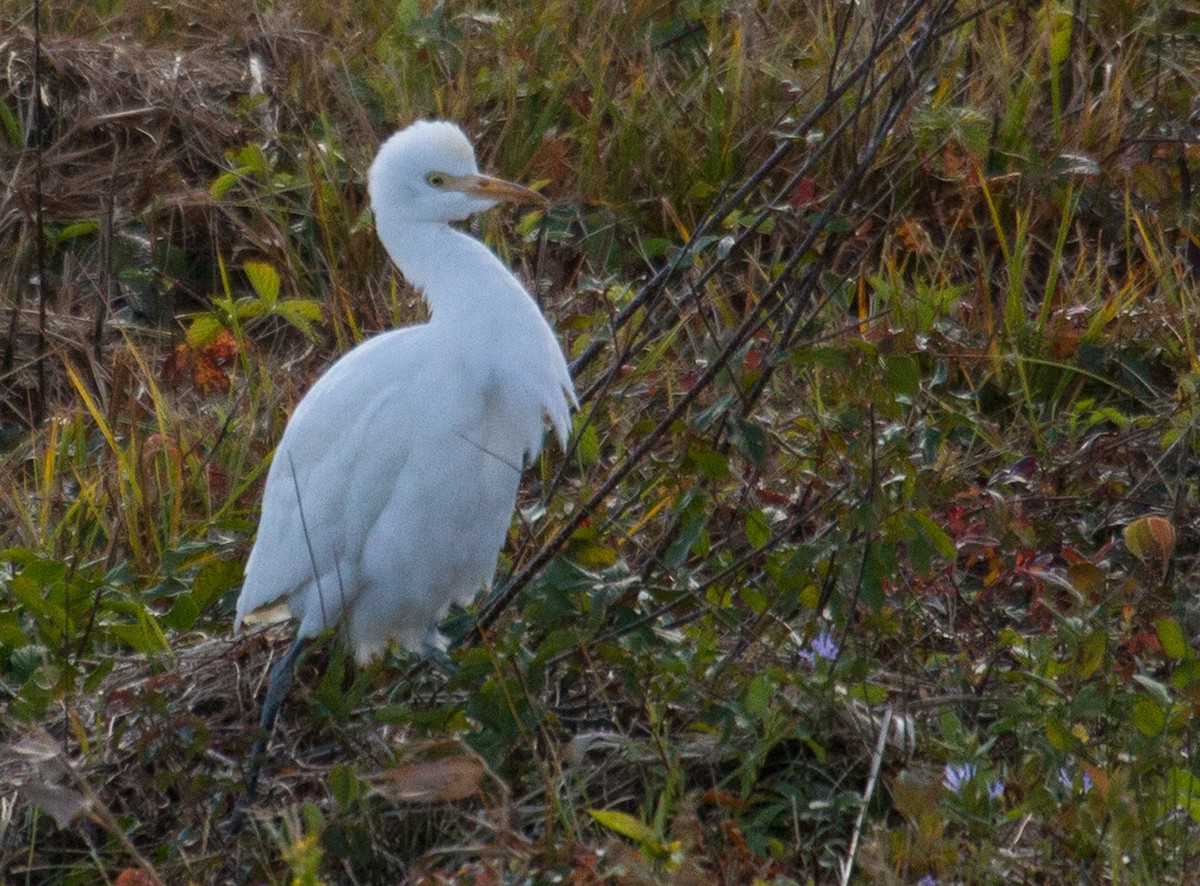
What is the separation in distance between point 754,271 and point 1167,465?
118cm

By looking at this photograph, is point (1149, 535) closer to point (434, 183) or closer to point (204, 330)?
point (434, 183)

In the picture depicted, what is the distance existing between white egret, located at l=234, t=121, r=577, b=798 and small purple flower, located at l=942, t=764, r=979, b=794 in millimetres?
A: 1014

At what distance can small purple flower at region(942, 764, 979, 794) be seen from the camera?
2105 mm

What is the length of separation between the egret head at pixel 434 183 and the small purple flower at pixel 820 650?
1.01m

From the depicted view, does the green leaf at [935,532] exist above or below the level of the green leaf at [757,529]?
above

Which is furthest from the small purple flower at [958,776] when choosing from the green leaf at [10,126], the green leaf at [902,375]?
the green leaf at [10,126]

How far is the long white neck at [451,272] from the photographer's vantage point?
9.98 ft

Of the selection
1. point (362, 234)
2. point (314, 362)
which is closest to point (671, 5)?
point (362, 234)

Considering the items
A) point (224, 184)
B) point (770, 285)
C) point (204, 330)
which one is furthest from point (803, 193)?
point (224, 184)

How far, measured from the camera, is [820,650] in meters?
2.55

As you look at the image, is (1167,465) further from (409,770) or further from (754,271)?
(409,770)

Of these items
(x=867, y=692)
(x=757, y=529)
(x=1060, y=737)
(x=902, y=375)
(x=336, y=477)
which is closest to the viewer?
(x=1060, y=737)

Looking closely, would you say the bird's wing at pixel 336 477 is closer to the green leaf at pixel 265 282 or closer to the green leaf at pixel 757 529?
the green leaf at pixel 757 529

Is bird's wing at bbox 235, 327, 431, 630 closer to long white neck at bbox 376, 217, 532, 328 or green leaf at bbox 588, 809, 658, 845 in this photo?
long white neck at bbox 376, 217, 532, 328
